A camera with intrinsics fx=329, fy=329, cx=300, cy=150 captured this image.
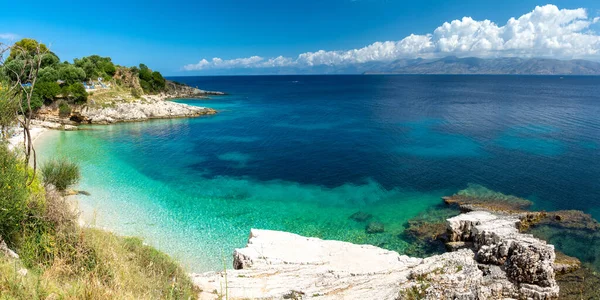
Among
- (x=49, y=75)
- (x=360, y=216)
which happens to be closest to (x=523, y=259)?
(x=360, y=216)

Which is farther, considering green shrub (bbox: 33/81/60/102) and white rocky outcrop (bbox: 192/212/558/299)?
green shrub (bbox: 33/81/60/102)

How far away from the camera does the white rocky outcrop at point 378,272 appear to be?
14250 millimetres

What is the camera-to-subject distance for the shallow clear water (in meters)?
26.8

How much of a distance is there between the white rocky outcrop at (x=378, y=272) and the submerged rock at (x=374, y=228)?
4492 mm

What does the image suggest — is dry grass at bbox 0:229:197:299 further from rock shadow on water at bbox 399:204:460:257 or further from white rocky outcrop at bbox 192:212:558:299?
rock shadow on water at bbox 399:204:460:257

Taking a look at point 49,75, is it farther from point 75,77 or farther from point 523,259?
point 523,259

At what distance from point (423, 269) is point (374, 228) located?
959cm

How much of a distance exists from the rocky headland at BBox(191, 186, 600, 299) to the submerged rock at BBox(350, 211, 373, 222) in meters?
4.16

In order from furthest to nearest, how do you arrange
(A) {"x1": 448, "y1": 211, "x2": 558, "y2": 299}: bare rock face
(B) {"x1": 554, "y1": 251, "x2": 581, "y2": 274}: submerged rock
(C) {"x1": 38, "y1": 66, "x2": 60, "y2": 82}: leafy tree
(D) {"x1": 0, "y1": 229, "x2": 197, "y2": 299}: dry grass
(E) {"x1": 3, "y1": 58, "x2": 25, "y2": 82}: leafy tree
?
(C) {"x1": 38, "y1": 66, "x2": 60, "y2": 82}: leafy tree → (B) {"x1": 554, "y1": 251, "x2": 581, "y2": 274}: submerged rock → (A) {"x1": 448, "y1": 211, "x2": 558, "y2": 299}: bare rock face → (E) {"x1": 3, "y1": 58, "x2": 25, "y2": 82}: leafy tree → (D) {"x1": 0, "y1": 229, "x2": 197, "y2": 299}: dry grass

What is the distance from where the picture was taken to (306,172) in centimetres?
4028

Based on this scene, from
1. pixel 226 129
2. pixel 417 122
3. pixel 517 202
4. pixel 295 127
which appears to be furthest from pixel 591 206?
pixel 226 129

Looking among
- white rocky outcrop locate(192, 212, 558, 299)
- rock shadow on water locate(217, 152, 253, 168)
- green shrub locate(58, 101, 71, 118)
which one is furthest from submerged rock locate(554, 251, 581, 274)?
green shrub locate(58, 101, 71, 118)

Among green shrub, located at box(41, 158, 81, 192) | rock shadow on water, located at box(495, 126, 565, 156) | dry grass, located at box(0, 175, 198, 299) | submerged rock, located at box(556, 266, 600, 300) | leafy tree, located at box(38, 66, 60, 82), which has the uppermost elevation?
leafy tree, located at box(38, 66, 60, 82)

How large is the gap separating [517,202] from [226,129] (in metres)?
52.1
